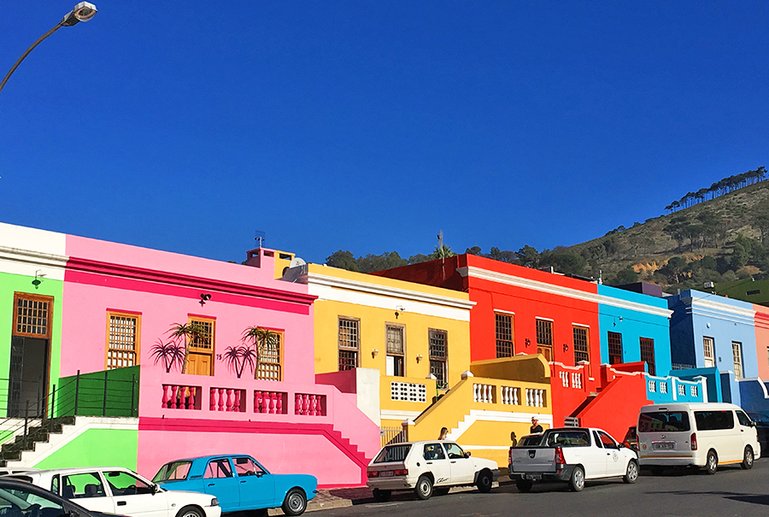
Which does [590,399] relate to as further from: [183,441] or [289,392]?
[183,441]

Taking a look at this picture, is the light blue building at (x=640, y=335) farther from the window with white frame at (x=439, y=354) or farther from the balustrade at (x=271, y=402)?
the balustrade at (x=271, y=402)

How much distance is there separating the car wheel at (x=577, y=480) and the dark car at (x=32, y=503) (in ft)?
46.9

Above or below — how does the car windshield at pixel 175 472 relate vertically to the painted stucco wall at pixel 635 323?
below

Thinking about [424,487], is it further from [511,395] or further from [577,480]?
[511,395]

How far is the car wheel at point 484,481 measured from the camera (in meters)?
23.0

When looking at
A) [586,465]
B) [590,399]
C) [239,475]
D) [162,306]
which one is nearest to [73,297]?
[162,306]

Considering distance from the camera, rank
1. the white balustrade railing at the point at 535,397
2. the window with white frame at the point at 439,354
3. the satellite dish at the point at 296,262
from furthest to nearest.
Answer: the window with white frame at the point at 439,354
the satellite dish at the point at 296,262
the white balustrade railing at the point at 535,397

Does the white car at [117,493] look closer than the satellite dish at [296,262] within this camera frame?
Yes

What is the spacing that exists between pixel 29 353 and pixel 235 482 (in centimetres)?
707

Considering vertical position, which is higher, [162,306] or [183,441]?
[162,306]

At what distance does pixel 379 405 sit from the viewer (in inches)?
1038

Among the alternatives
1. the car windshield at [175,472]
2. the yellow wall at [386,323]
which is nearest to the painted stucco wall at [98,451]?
the car windshield at [175,472]

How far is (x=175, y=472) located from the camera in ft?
58.5

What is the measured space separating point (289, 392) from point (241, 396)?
1474mm
